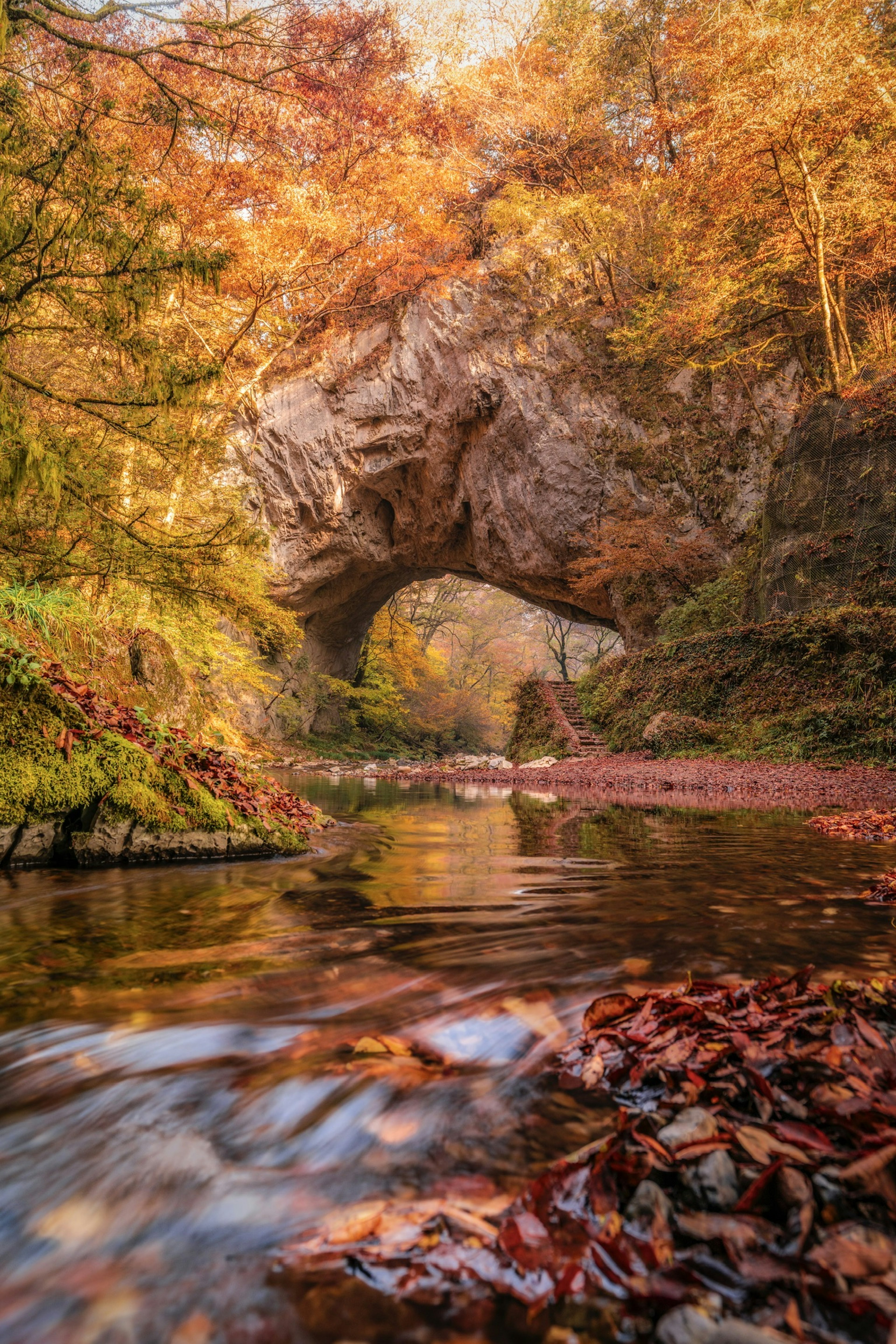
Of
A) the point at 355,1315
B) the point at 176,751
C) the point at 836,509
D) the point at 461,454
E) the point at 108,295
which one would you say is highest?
the point at 461,454

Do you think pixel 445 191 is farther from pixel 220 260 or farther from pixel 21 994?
pixel 21 994

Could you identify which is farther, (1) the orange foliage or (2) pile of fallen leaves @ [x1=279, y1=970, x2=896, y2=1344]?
(1) the orange foliage

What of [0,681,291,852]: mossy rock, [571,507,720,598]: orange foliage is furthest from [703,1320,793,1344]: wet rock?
[571,507,720,598]: orange foliage

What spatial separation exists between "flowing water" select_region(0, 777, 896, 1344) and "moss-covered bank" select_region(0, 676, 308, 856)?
1.17 ft

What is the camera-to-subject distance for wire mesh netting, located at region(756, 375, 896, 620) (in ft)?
40.7

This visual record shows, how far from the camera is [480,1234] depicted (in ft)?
3.42

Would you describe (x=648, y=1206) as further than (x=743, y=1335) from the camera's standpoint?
Yes

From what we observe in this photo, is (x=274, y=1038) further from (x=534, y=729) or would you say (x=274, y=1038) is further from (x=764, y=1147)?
(x=534, y=729)

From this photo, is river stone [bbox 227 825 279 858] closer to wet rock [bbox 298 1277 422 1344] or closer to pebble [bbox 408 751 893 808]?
wet rock [bbox 298 1277 422 1344]

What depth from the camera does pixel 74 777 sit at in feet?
12.6

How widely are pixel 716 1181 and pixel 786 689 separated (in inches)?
519

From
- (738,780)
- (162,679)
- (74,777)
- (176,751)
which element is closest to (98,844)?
(74,777)

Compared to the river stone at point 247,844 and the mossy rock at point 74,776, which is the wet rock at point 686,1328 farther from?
the river stone at point 247,844

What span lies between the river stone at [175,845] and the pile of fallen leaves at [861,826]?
179 inches
